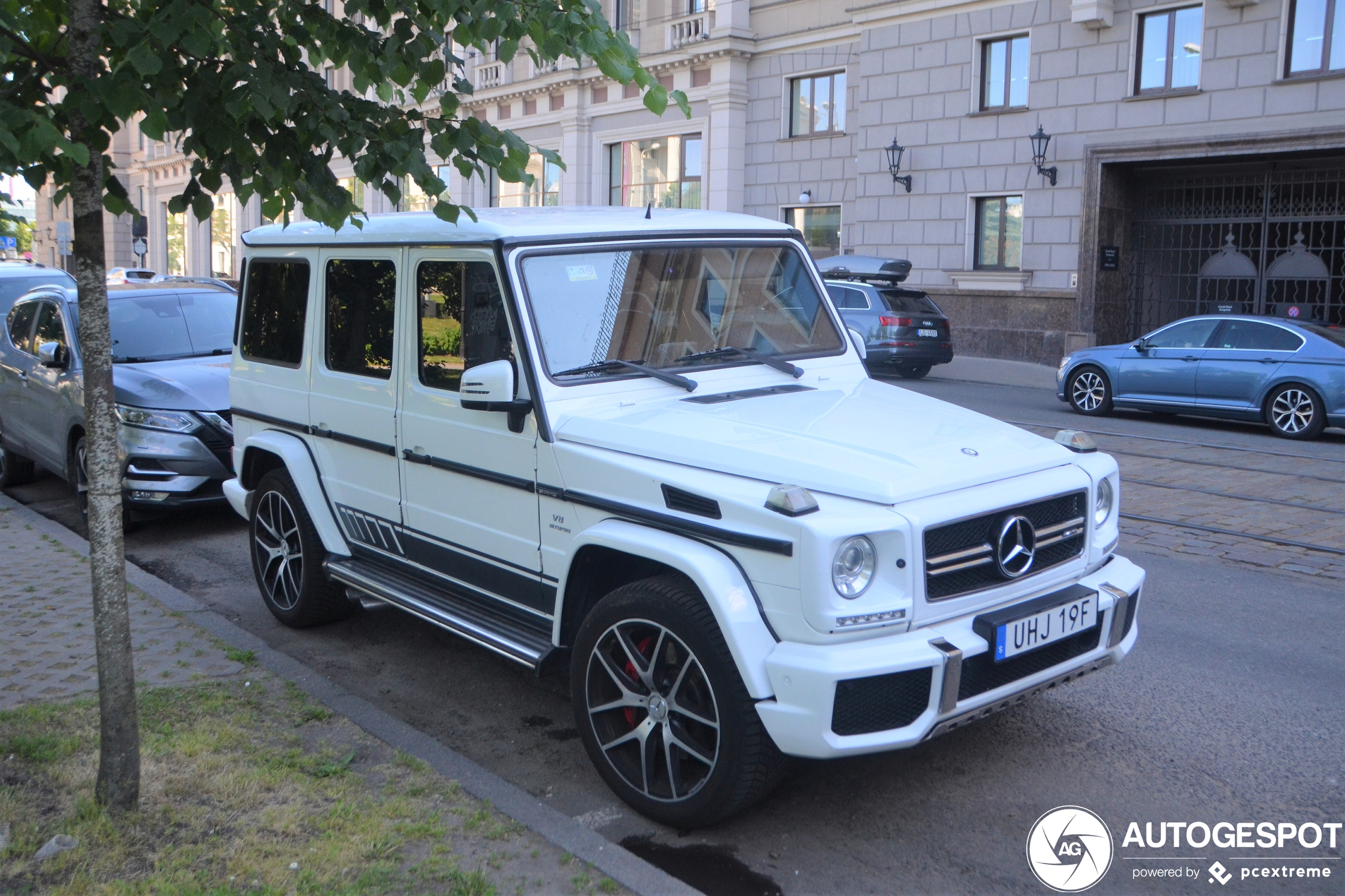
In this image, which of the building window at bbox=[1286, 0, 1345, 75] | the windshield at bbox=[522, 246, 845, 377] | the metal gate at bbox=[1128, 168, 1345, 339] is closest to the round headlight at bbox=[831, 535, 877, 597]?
the windshield at bbox=[522, 246, 845, 377]

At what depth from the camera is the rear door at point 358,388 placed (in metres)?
5.46

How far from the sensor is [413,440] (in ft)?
17.3

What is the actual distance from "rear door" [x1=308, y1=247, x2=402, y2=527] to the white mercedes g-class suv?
0.06 feet

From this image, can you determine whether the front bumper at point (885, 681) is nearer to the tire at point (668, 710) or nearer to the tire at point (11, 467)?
the tire at point (668, 710)

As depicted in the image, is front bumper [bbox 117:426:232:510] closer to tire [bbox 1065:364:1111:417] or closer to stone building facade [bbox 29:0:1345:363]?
stone building facade [bbox 29:0:1345:363]

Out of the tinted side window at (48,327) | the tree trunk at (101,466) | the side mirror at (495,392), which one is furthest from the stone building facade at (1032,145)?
the tree trunk at (101,466)

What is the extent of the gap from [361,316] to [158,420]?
3586 millimetres

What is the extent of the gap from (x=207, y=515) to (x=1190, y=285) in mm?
19422

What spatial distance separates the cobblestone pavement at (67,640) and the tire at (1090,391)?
12.8m

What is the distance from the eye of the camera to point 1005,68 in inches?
954

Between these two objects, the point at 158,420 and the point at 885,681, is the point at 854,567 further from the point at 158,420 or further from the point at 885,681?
the point at 158,420

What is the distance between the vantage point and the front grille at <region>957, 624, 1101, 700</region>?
3793 millimetres

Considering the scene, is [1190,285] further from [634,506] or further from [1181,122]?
[634,506]

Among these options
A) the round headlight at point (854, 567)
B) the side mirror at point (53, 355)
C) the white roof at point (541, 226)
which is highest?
the white roof at point (541, 226)
